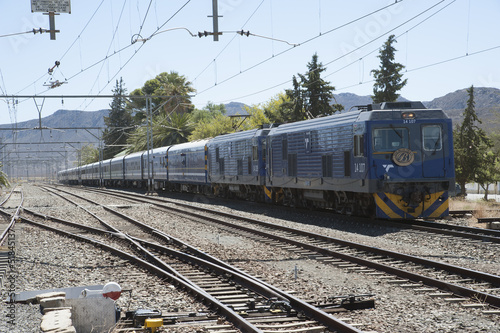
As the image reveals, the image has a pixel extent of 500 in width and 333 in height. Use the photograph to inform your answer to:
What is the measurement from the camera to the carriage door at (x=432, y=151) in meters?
17.0

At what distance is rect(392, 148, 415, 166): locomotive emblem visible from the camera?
55.1 ft

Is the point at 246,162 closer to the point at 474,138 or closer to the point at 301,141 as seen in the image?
the point at 301,141

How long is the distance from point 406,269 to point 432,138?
24.7ft

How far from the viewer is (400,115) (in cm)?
1703

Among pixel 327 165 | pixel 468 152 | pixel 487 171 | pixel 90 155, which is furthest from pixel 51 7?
pixel 90 155

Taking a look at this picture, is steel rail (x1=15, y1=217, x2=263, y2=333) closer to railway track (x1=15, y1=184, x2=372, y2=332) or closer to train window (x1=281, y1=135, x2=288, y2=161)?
railway track (x1=15, y1=184, x2=372, y2=332)

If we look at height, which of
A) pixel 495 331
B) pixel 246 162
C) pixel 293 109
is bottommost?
pixel 495 331

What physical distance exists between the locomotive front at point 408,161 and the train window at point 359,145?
0.15 metres

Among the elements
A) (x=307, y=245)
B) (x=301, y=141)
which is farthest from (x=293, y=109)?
(x=307, y=245)

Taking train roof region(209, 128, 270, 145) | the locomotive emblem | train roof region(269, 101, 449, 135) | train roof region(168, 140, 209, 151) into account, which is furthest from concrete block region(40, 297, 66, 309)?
train roof region(168, 140, 209, 151)

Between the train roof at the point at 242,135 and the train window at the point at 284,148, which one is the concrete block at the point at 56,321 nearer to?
the train window at the point at 284,148

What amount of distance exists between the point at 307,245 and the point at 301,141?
876 centimetres

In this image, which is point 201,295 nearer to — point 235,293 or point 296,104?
point 235,293

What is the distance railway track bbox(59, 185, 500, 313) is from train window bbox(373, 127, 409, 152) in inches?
141
